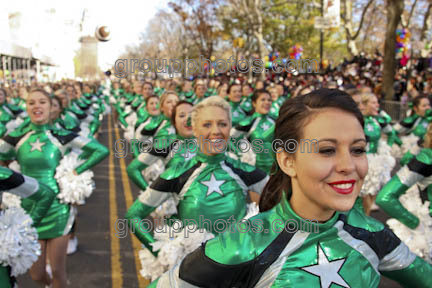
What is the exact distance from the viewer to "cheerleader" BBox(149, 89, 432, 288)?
1642mm

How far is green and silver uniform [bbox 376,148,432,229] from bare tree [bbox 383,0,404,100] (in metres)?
14.4

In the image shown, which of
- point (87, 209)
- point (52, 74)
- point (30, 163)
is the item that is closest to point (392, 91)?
point (87, 209)

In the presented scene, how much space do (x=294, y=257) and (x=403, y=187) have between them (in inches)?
71.4

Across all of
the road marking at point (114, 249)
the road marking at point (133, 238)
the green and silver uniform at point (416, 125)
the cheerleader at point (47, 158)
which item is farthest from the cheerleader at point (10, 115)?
the green and silver uniform at point (416, 125)

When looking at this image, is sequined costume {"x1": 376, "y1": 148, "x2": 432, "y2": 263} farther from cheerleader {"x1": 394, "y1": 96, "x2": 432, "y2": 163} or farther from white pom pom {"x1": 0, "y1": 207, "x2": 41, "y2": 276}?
cheerleader {"x1": 394, "y1": 96, "x2": 432, "y2": 163}

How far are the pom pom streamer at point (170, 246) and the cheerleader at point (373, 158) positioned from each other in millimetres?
3760

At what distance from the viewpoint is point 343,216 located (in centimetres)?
185

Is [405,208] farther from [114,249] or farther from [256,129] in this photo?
[256,129]

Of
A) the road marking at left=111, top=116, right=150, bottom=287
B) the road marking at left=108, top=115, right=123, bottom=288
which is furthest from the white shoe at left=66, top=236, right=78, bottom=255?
the road marking at left=111, top=116, right=150, bottom=287

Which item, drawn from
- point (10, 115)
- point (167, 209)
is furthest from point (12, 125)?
point (167, 209)

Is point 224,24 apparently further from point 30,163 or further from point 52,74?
point 30,163

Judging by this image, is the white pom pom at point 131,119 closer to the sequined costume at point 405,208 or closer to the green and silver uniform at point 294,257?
the sequined costume at point 405,208

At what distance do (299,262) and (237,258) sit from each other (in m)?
0.24

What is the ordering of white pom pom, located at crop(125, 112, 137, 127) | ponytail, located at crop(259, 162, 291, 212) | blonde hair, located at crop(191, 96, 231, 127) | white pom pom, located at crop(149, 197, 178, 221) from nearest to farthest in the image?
ponytail, located at crop(259, 162, 291, 212), blonde hair, located at crop(191, 96, 231, 127), white pom pom, located at crop(149, 197, 178, 221), white pom pom, located at crop(125, 112, 137, 127)
